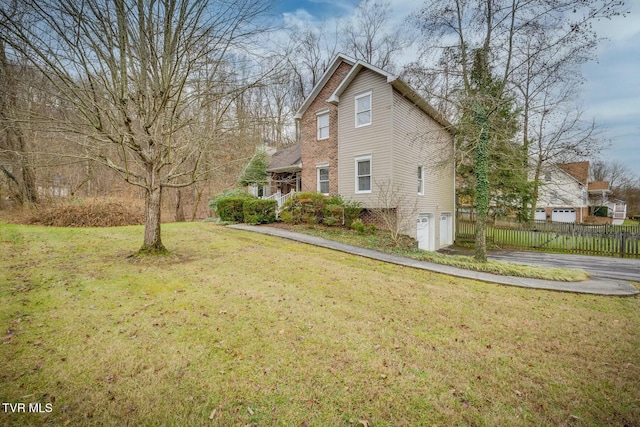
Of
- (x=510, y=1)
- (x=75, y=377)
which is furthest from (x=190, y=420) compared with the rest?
(x=510, y=1)

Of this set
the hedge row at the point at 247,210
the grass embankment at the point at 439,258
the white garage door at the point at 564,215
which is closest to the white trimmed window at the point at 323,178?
the hedge row at the point at 247,210

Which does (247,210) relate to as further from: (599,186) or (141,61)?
(599,186)

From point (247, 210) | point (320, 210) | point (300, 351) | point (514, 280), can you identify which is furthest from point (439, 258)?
point (247, 210)

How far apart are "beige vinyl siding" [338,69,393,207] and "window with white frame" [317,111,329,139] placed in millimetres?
1258

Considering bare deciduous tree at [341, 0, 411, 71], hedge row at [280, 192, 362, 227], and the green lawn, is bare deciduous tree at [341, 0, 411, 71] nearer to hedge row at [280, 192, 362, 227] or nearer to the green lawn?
hedge row at [280, 192, 362, 227]

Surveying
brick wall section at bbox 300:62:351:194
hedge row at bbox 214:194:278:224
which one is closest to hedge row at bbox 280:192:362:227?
hedge row at bbox 214:194:278:224

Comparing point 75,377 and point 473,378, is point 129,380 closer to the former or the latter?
point 75,377

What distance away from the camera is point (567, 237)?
1536cm

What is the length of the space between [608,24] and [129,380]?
14073 mm

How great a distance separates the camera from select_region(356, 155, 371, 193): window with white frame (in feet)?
45.0

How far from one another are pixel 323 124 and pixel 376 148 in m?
4.42

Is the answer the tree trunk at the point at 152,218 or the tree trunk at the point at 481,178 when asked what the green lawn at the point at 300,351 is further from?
the tree trunk at the point at 481,178

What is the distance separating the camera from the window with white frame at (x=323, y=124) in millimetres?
15945

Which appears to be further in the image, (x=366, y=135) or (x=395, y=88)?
(x=366, y=135)
